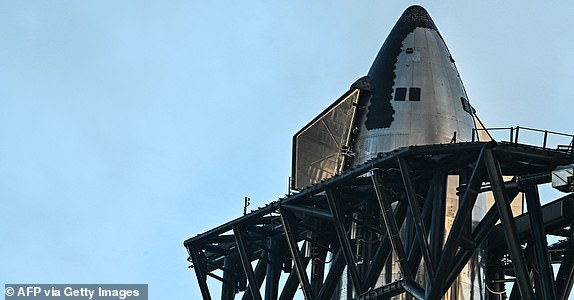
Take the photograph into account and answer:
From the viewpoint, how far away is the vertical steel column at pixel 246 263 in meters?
77.6

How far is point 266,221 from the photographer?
78.3 m

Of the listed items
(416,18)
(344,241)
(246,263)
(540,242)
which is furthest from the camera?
(416,18)

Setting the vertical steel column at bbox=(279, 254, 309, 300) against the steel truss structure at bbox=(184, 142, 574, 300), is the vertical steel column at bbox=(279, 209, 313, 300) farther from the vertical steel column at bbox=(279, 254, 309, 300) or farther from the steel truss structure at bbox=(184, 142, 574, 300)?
the vertical steel column at bbox=(279, 254, 309, 300)

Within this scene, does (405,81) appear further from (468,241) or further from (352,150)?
(468,241)

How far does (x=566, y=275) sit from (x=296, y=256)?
14352 mm

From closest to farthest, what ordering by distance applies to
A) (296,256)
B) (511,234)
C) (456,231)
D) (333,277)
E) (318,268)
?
1. (511,234)
2. (456,231)
3. (333,277)
4. (296,256)
5. (318,268)

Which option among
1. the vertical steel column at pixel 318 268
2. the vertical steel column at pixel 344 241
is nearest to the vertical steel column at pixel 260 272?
the vertical steel column at pixel 318 268

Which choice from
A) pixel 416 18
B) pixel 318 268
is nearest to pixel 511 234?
pixel 318 268

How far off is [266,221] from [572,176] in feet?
70.2

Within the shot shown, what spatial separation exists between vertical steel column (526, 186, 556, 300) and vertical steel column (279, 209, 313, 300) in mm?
12969

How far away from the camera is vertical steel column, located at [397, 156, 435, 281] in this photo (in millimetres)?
64375

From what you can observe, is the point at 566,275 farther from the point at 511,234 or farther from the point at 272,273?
the point at 272,273

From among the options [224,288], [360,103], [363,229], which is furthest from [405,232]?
[224,288]

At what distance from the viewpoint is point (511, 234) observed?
205 feet
